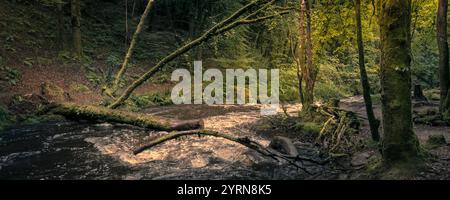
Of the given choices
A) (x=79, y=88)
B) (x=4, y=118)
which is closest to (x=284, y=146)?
(x=4, y=118)

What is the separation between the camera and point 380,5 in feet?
25.7

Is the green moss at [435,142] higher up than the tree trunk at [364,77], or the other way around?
the tree trunk at [364,77]

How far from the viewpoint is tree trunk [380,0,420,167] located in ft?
24.7

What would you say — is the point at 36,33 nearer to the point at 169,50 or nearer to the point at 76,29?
the point at 76,29

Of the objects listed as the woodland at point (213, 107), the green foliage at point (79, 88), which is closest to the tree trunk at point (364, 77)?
the woodland at point (213, 107)

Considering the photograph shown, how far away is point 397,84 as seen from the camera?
7.63 metres

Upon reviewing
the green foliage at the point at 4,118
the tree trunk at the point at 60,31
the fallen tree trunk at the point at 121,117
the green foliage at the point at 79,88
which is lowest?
the green foliage at the point at 4,118

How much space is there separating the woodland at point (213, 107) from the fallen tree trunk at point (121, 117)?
0.10ft

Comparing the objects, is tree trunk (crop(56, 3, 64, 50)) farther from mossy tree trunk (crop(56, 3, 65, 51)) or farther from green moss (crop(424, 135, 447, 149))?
green moss (crop(424, 135, 447, 149))

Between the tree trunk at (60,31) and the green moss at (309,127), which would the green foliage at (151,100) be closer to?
the tree trunk at (60,31)

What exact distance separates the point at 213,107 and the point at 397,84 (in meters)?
13.1

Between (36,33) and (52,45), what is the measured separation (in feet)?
4.63

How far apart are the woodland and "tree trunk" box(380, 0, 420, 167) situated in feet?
Answer: 0.07

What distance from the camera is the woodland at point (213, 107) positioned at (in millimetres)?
7891
